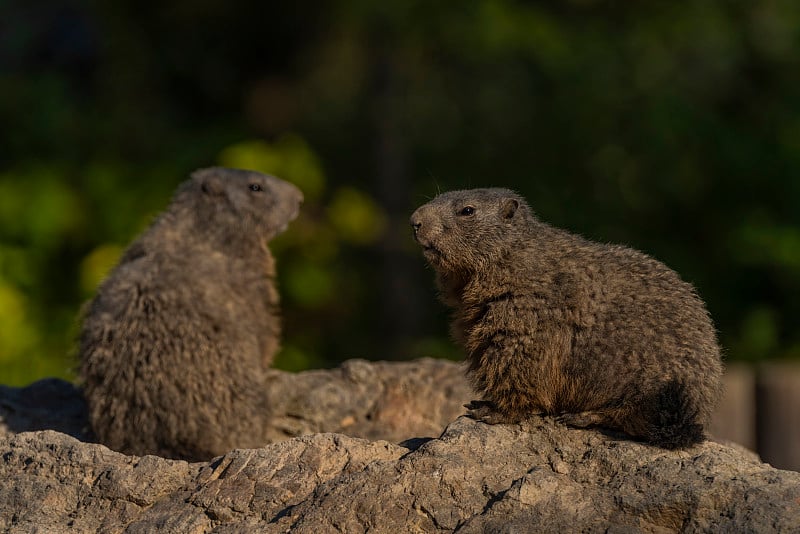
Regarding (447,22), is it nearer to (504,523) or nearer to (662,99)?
(662,99)

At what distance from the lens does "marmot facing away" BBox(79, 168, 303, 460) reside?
6.75m

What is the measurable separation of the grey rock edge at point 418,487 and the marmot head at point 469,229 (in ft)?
2.70

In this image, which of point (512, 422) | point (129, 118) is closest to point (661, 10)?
point (129, 118)

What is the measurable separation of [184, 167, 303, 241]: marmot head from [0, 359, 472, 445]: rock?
110 cm

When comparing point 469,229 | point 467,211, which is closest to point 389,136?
point 467,211

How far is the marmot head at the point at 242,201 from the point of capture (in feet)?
25.7

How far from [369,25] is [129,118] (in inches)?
137

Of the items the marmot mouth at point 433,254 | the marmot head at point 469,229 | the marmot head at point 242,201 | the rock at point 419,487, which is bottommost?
the rock at point 419,487

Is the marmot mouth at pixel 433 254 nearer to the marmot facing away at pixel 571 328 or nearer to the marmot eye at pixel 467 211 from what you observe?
the marmot facing away at pixel 571 328

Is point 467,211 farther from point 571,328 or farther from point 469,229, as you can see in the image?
point 571,328

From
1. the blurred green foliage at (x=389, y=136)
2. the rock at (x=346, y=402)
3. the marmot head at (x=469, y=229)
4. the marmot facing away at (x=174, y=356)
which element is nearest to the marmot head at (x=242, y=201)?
the marmot facing away at (x=174, y=356)

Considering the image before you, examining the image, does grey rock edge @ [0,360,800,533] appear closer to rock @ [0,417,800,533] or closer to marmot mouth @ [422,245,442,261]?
rock @ [0,417,800,533]

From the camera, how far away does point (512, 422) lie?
512cm

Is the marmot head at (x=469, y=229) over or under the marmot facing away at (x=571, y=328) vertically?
over
